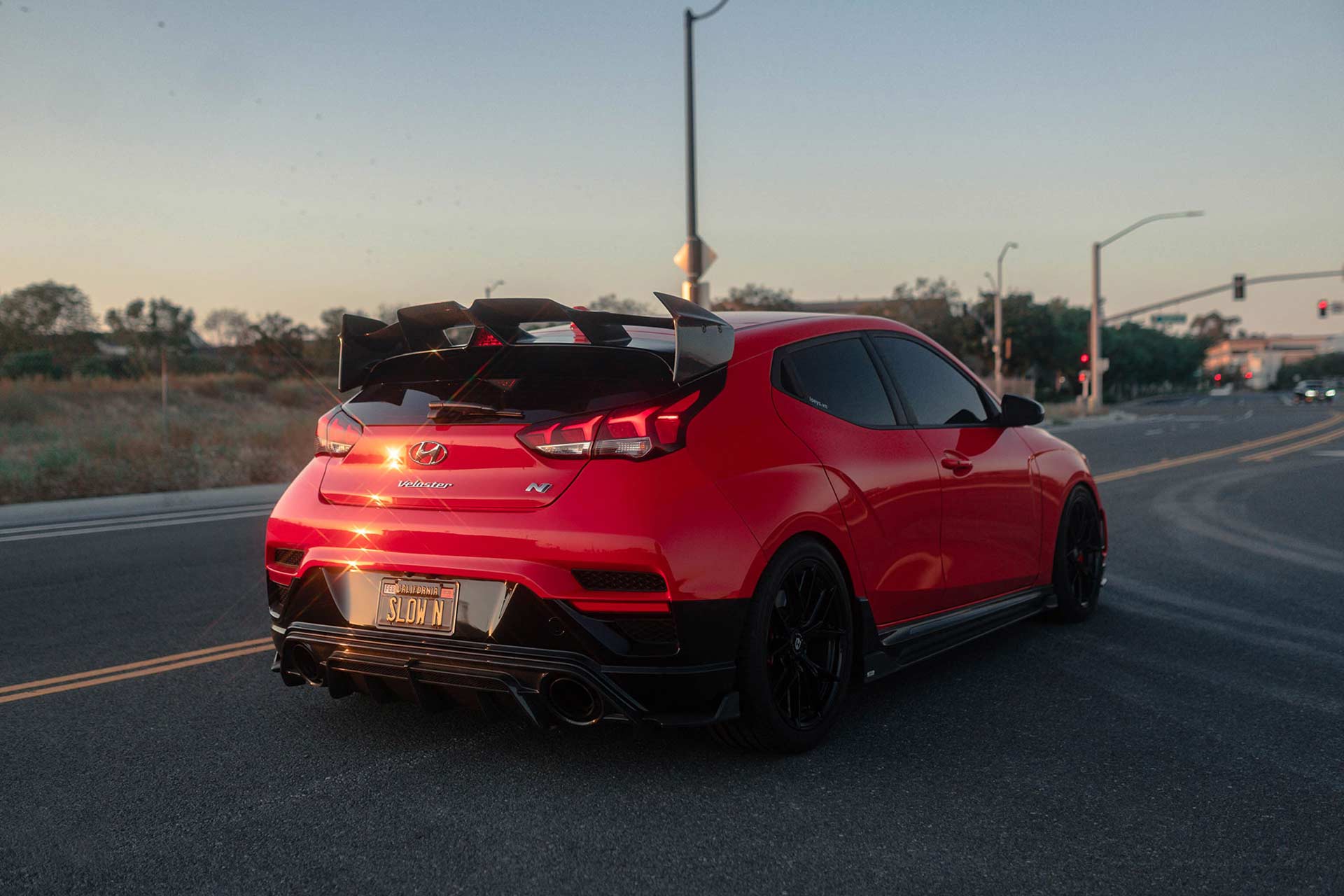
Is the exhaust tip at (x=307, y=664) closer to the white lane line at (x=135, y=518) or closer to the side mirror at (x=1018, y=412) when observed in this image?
the side mirror at (x=1018, y=412)

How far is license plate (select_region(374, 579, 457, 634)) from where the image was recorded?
3805 mm

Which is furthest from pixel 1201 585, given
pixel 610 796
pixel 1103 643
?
pixel 610 796

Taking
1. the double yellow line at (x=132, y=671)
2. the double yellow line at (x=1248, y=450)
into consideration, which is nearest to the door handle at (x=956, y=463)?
the double yellow line at (x=132, y=671)

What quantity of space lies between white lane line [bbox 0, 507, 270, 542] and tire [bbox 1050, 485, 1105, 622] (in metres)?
8.94

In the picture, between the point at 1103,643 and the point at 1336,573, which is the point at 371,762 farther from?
the point at 1336,573

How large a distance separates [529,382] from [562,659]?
0.97m

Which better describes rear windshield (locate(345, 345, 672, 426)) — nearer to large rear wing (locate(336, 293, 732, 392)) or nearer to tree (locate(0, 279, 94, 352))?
large rear wing (locate(336, 293, 732, 392))

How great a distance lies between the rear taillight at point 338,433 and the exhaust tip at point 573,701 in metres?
1.27

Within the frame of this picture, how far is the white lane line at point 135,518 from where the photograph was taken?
12164 mm

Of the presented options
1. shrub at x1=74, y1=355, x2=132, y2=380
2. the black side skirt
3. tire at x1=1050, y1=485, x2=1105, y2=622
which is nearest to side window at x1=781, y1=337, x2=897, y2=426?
the black side skirt

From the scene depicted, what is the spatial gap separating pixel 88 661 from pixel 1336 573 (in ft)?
27.2

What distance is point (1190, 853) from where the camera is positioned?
3.26 meters

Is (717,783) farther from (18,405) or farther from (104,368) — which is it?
(104,368)

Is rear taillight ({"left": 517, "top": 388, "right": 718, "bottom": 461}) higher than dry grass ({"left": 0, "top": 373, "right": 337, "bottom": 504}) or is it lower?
higher
